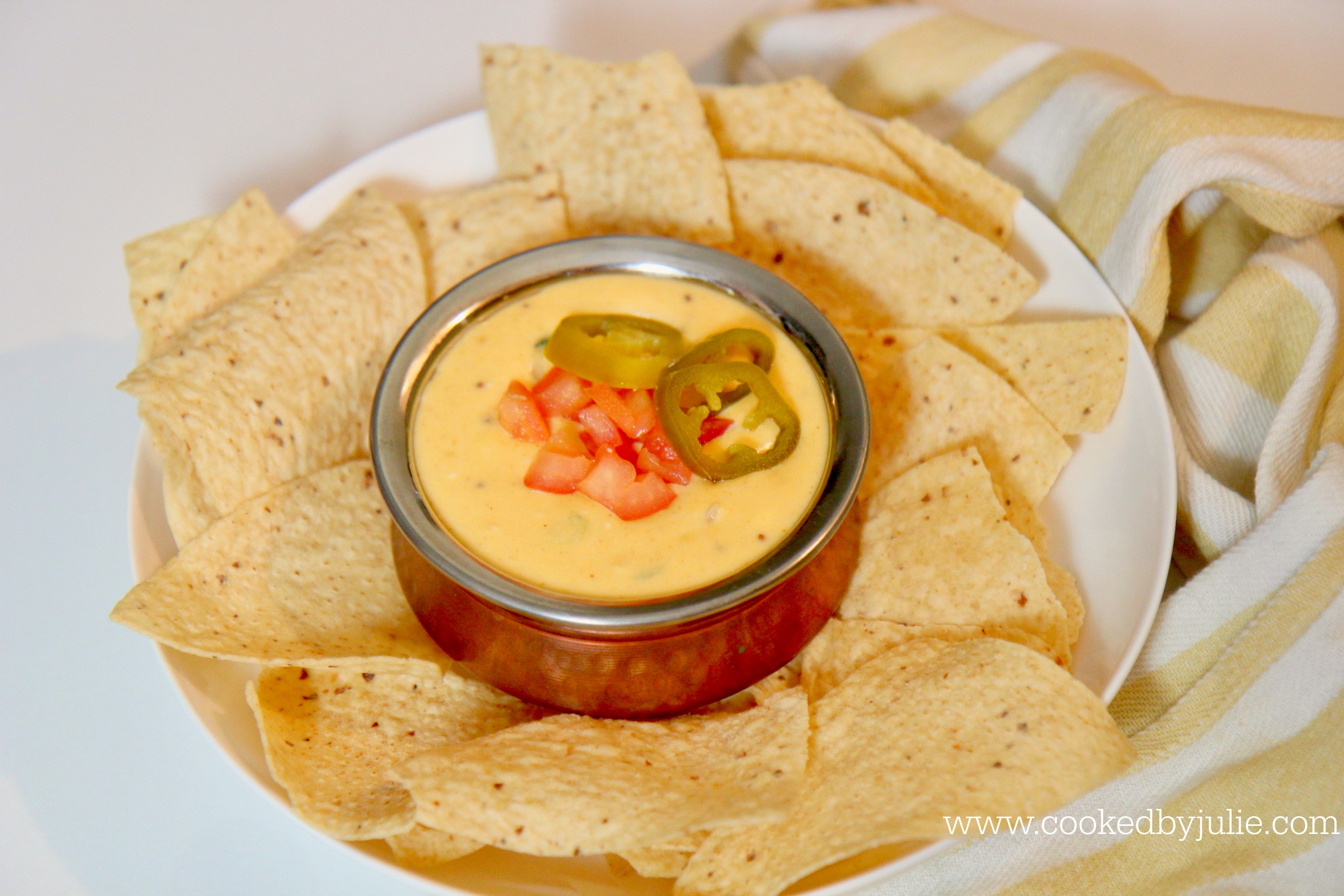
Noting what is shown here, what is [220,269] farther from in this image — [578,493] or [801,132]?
[801,132]

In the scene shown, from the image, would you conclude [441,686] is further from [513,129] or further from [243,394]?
[513,129]

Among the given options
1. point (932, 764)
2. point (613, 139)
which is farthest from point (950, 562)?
point (613, 139)

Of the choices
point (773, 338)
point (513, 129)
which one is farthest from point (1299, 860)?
point (513, 129)

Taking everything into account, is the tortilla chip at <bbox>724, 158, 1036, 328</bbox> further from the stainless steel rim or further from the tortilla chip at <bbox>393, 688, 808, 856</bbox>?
the tortilla chip at <bbox>393, 688, 808, 856</bbox>

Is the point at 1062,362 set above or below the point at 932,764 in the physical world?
above

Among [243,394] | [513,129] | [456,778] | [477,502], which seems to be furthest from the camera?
[513,129]

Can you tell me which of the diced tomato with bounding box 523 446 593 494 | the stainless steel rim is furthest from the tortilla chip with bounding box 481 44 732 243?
the diced tomato with bounding box 523 446 593 494
